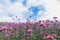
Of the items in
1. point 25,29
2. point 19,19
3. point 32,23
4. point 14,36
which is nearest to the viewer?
point 14,36

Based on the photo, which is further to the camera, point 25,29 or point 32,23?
point 32,23

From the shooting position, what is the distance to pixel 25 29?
25.1 ft

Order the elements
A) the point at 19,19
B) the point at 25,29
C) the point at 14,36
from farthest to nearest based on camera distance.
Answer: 1. the point at 19,19
2. the point at 25,29
3. the point at 14,36

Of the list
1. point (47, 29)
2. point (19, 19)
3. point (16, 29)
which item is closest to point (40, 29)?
point (47, 29)

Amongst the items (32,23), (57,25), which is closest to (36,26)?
(32,23)

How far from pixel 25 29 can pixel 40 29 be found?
45 centimetres

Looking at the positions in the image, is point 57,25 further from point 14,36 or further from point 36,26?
point 14,36

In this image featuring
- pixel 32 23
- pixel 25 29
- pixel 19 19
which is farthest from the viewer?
pixel 19 19

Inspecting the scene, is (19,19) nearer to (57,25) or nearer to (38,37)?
(57,25)

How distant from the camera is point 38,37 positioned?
6.98m

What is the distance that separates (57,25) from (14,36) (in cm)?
219

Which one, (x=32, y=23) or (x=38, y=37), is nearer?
(x=38, y=37)

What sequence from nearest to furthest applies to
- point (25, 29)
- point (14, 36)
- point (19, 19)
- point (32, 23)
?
point (14, 36)
point (25, 29)
point (32, 23)
point (19, 19)

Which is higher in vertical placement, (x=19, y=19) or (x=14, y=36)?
(x=19, y=19)
